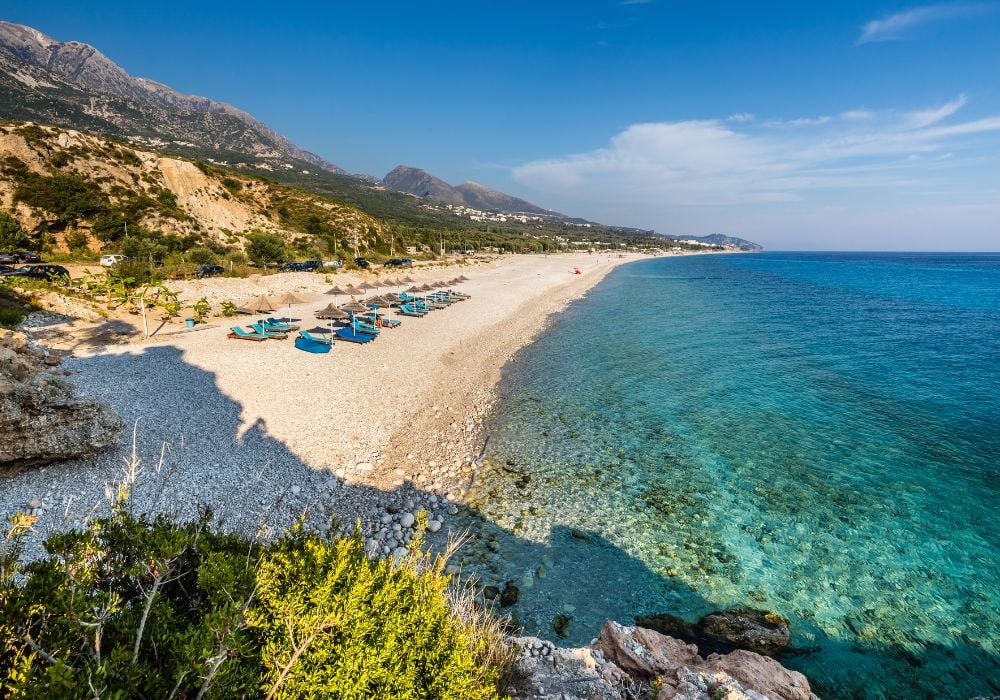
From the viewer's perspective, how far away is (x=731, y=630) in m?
8.33

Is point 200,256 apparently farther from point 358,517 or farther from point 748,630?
point 748,630

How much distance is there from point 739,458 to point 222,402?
1913cm

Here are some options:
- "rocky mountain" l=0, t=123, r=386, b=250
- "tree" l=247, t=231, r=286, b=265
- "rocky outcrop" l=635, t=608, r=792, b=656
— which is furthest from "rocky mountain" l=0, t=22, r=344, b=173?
"rocky outcrop" l=635, t=608, r=792, b=656

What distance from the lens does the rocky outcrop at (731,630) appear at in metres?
8.02

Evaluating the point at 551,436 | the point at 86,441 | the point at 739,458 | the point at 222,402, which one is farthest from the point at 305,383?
the point at 739,458

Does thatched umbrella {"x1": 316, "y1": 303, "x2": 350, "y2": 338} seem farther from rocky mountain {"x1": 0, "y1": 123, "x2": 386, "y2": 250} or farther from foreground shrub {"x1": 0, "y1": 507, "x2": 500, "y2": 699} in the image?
rocky mountain {"x1": 0, "y1": 123, "x2": 386, "y2": 250}

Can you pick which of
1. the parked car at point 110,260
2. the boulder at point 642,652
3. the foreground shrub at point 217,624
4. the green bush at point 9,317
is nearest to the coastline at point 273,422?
the green bush at point 9,317

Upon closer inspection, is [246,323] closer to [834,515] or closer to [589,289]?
[834,515]

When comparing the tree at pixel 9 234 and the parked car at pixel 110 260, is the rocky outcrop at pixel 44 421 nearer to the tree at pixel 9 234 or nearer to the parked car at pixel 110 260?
the parked car at pixel 110 260

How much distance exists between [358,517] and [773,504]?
1194 centimetres

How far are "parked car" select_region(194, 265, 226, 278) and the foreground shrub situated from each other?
4473cm

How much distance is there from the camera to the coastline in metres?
10.2

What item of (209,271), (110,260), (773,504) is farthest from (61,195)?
(773,504)

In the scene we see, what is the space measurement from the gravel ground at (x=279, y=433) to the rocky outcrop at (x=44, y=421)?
477 mm
